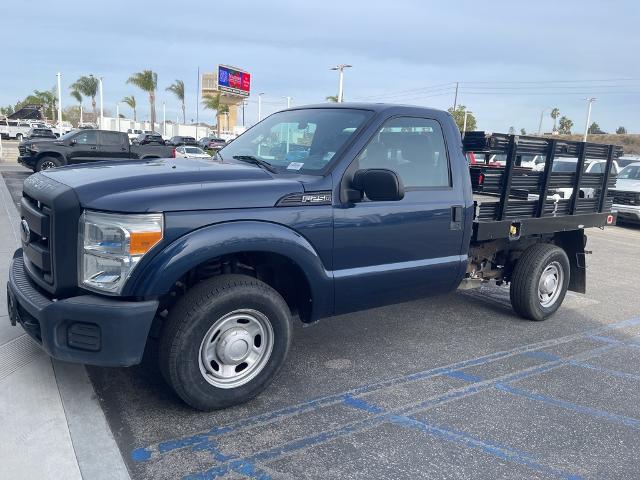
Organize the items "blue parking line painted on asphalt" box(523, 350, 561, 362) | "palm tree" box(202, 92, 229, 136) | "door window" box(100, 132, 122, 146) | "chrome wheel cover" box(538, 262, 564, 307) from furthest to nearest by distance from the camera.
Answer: "palm tree" box(202, 92, 229, 136) < "door window" box(100, 132, 122, 146) < "chrome wheel cover" box(538, 262, 564, 307) < "blue parking line painted on asphalt" box(523, 350, 561, 362)

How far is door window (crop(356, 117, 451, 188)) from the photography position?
3965 millimetres

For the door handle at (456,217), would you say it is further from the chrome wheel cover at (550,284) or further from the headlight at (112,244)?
the headlight at (112,244)

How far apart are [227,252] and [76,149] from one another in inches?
664

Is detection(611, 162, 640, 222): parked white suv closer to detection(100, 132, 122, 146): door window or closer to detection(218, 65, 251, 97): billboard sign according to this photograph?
detection(100, 132, 122, 146): door window

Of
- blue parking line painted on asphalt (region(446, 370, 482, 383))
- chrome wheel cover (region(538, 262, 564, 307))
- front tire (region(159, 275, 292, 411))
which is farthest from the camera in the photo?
chrome wheel cover (region(538, 262, 564, 307))

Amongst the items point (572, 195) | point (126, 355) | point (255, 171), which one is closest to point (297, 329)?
point (255, 171)

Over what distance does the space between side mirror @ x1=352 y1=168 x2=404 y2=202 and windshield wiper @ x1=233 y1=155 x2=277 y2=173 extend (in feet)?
2.14

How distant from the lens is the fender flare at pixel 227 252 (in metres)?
2.98

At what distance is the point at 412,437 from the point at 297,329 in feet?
6.34

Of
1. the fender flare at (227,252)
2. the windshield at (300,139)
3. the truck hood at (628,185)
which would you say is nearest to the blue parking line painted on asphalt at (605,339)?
the fender flare at (227,252)

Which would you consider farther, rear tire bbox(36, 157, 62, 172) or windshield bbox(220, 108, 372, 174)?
rear tire bbox(36, 157, 62, 172)

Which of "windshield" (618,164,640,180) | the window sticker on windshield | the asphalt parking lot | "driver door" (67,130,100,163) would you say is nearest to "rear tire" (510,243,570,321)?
the asphalt parking lot

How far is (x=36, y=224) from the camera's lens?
10.8ft

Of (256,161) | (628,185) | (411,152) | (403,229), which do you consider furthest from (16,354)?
(628,185)
